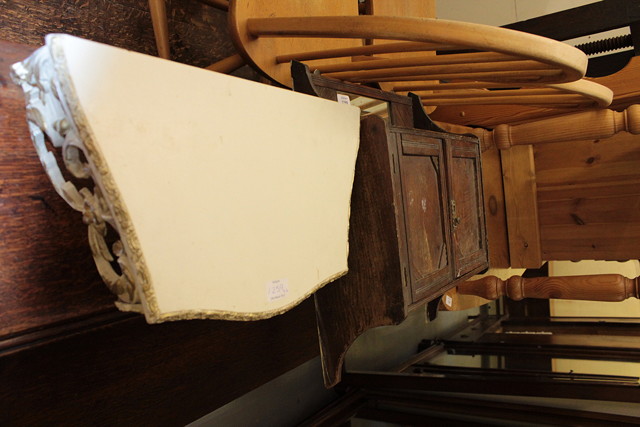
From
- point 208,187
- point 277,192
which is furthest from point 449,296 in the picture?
point 208,187

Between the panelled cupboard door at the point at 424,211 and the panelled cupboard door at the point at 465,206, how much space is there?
48 mm

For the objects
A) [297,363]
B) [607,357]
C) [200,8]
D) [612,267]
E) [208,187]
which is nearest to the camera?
[208,187]

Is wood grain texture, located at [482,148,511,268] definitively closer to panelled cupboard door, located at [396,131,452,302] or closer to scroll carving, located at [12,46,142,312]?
panelled cupboard door, located at [396,131,452,302]

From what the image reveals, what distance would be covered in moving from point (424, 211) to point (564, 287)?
1.00 meters

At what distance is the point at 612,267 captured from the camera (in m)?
3.46

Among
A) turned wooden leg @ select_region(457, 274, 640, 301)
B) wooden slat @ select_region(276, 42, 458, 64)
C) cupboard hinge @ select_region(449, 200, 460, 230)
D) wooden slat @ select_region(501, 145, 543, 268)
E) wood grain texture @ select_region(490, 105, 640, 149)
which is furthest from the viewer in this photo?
wooden slat @ select_region(501, 145, 543, 268)

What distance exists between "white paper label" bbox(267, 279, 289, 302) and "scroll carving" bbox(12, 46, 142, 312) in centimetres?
20

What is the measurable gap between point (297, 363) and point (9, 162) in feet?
3.53

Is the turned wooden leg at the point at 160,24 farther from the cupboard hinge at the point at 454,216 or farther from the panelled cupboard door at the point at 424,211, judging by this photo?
the cupboard hinge at the point at 454,216

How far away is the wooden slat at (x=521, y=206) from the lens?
2.14 meters

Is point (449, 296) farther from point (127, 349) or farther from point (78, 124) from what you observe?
point (78, 124)

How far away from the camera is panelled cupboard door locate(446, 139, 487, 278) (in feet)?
4.27

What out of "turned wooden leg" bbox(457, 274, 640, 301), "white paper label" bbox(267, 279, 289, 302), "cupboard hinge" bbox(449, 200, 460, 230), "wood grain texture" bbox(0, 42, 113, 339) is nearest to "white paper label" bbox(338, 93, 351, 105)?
"cupboard hinge" bbox(449, 200, 460, 230)

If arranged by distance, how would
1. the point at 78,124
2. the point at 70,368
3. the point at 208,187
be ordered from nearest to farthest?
the point at 78,124, the point at 208,187, the point at 70,368
